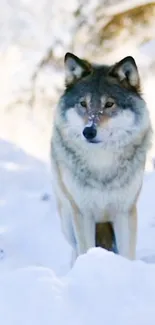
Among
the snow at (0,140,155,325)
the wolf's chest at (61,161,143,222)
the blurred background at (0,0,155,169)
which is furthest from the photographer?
the blurred background at (0,0,155,169)

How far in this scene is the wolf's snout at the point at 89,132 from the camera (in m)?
4.65

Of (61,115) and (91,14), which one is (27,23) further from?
(61,115)

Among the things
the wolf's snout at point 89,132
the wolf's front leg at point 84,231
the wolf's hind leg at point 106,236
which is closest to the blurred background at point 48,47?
the wolf's hind leg at point 106,236

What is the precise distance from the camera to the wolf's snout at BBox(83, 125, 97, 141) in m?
4.65

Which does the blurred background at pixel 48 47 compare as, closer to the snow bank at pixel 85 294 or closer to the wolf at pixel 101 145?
the wolf at pixel 101 145

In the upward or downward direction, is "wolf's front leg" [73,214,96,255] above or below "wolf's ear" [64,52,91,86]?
below

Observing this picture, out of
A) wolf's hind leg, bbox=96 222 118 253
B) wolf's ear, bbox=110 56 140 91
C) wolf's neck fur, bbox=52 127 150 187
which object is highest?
wolf's ear, bbox=110 56 140 91

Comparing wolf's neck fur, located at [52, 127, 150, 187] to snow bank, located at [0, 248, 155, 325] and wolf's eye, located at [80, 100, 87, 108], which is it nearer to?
wolf's eye, located at [80, 100, 87, 108]

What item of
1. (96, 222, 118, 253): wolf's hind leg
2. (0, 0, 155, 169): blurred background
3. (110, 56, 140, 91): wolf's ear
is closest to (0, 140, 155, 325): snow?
(110, 56, 140, 91): wolf's ear

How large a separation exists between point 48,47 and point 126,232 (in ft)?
12.0

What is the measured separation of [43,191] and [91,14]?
246 centimetres

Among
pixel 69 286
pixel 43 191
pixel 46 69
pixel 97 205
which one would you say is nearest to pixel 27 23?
pixel 46 69

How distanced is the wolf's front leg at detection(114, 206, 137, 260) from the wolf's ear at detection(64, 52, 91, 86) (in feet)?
2.85

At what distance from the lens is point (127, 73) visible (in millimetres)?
4914
